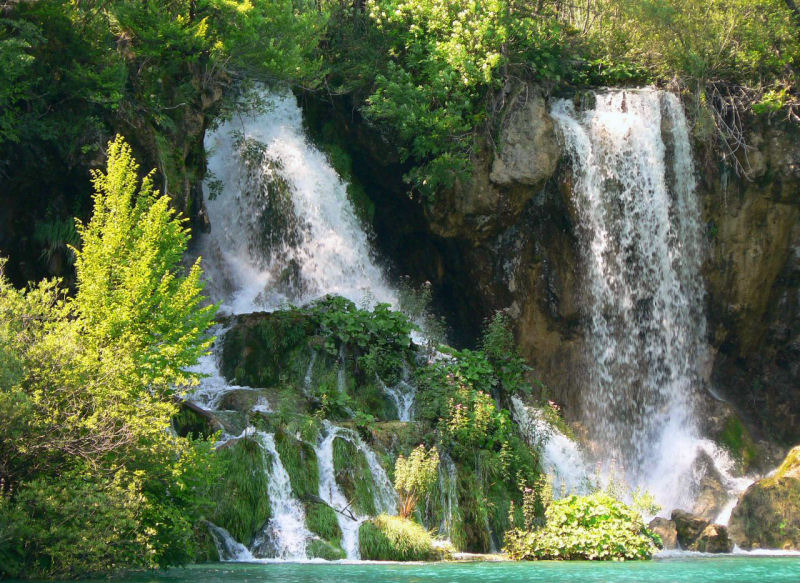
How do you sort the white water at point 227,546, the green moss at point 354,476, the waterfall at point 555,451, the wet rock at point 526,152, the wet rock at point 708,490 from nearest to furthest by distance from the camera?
the white water at point 227,546 < the green moss at point 354,476 < the waterfall at point 555,451 < the wet rock at point 708,490 < the wet rock at point 526,152

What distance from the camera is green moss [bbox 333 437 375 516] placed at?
1480 centimetres

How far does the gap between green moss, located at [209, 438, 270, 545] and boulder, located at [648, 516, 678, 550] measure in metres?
7.95

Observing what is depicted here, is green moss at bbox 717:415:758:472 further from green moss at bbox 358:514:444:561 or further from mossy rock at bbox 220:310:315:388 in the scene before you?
green moss at bbox 358:514:444:561

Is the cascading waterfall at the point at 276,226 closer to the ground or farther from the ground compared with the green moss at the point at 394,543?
farther from the ground

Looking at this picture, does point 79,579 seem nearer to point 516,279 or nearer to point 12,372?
point 12,372

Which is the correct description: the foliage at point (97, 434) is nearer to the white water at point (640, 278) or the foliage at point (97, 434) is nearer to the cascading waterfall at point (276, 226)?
the cascading waterfall at point (276, 226)

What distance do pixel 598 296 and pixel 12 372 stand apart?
59.1 ft

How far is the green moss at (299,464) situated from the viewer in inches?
569

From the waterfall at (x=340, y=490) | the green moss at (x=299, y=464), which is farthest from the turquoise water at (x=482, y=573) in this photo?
the green moss at (x=299, y=464)

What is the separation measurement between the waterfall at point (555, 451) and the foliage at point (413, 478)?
461 centimetres


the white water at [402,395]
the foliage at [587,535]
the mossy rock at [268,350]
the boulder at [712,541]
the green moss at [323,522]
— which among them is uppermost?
the mossy rock at [268,350]

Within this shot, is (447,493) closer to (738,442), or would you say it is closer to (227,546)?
(227,546)

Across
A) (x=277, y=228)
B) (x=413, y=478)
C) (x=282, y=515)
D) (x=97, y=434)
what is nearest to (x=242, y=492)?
(x=282, y=515)

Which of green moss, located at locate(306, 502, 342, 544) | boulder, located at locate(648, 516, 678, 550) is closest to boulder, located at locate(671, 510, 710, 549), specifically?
boulder, located at locate(648, 516, 678, 550)
